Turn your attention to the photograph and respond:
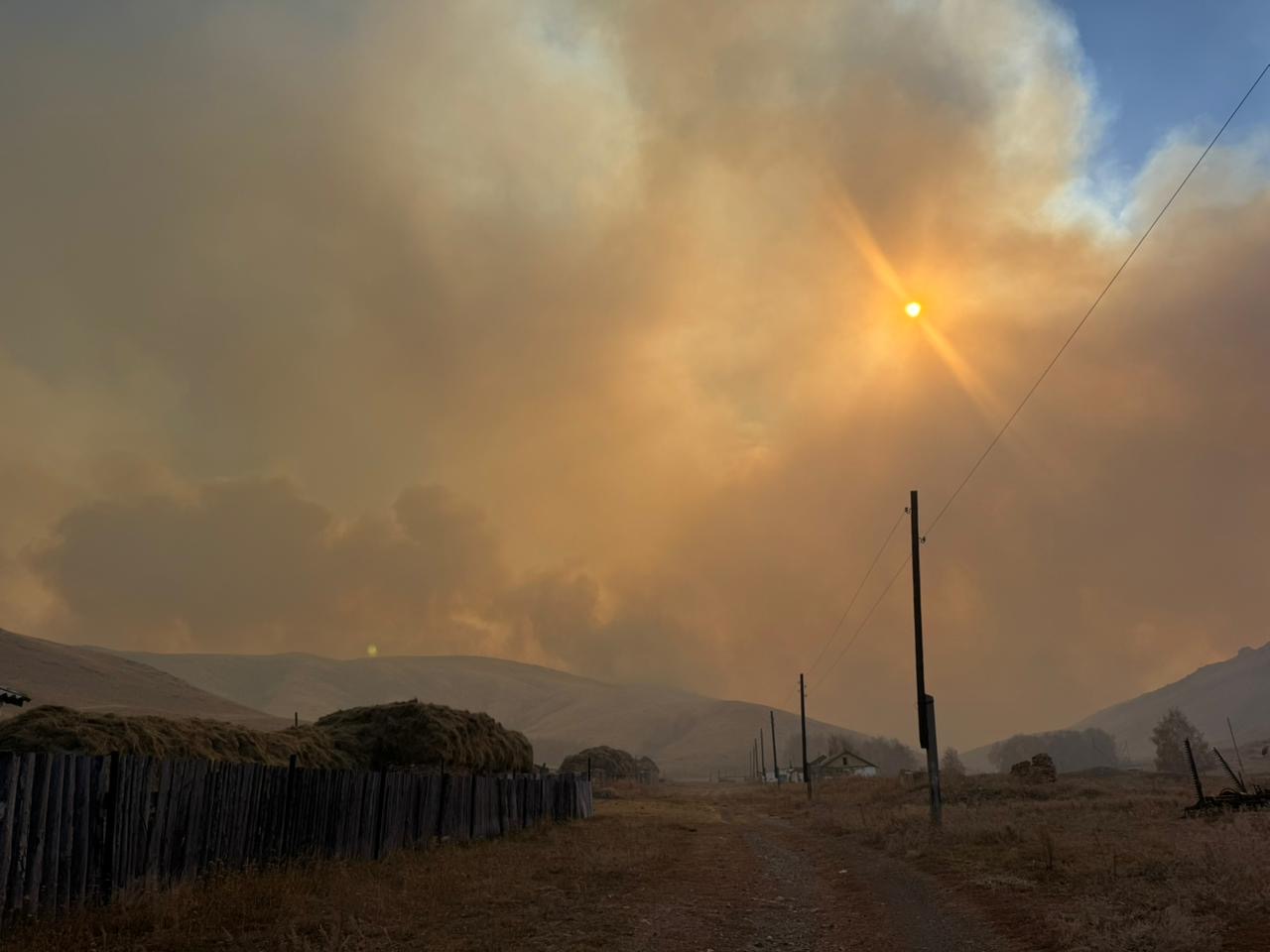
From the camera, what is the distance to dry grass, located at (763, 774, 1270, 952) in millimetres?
10344

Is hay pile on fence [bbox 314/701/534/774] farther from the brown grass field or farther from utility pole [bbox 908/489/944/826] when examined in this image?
utility pole [bbox 908/489/944/826]

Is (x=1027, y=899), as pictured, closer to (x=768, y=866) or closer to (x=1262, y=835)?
(x=768, y=866)

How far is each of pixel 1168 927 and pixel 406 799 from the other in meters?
15.7

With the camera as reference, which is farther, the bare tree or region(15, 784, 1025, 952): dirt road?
the bare tree

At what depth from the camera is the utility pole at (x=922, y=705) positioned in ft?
86.9

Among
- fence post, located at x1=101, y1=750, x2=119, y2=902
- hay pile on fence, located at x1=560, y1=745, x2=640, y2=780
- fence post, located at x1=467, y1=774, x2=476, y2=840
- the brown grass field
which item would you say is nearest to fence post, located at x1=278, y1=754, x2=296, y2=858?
the brown grass field

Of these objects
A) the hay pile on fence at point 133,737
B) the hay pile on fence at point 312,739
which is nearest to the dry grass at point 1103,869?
the hay pile on fence at point 312,739

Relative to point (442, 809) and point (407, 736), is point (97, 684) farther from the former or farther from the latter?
point (442, 809)

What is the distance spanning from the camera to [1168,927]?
9891 mm

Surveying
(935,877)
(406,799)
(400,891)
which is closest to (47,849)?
(400,891)

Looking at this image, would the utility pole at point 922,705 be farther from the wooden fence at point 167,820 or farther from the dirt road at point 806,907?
the wooden fence at point 167,820

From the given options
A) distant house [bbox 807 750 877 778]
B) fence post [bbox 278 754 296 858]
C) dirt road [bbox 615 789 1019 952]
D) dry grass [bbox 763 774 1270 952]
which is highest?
fence post [bbox 278 754 296 858]

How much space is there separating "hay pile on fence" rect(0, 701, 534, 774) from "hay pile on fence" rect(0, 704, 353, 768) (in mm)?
16

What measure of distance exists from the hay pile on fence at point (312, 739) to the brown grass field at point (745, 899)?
14.4 feet
